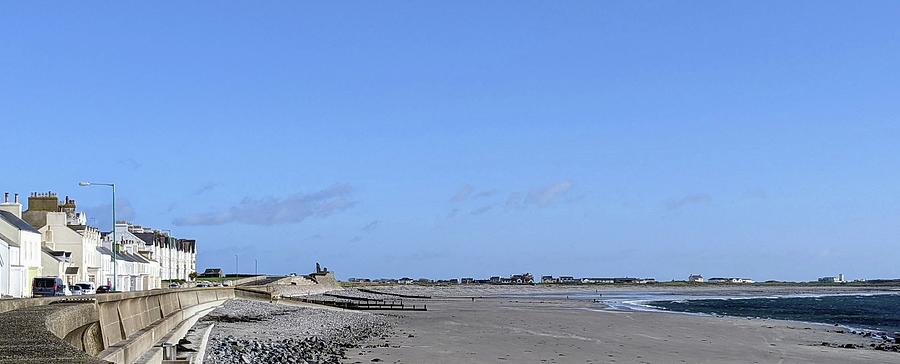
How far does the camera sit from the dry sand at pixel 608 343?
1261 inches

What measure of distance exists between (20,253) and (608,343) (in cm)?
3455

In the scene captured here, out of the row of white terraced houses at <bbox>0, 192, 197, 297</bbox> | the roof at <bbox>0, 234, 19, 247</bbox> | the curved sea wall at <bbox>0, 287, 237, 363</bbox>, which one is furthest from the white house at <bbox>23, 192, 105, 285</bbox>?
the curved sea wall at <bbox>0, 287, 237, 363</bbox>

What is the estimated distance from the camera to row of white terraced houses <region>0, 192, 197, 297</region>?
171ft

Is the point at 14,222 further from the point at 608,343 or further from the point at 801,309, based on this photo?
the point at 801,309

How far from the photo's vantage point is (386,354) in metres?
31.3

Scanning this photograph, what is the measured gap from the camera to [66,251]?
7025 centimetres

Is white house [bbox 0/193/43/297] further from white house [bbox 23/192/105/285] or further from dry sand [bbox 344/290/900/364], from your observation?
dry sand [bbox 344/290/900/364]

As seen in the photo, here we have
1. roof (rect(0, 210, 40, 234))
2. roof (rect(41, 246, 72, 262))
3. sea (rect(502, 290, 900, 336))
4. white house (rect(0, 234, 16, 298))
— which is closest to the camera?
white house (rect(0, 234, 16, 298))

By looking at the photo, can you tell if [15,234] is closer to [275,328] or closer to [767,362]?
[275,328]

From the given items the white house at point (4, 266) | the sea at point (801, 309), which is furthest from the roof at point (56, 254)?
the sea at point (801, 309)

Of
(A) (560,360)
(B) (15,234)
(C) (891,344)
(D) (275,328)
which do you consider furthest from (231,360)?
(B) (15,234)

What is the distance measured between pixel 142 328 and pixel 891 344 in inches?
1287

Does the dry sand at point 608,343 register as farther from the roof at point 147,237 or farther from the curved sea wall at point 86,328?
the roof at point 147,237

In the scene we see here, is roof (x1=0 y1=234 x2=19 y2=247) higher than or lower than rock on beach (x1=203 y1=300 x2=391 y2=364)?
higher
